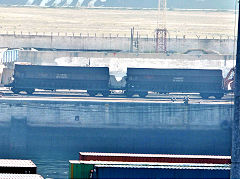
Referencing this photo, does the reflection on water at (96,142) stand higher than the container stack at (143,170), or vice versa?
the container stack at (143,170)

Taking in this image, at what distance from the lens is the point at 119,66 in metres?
111

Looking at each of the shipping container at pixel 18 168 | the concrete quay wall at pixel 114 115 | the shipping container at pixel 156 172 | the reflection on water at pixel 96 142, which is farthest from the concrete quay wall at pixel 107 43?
the shipping container at pixel 156 172

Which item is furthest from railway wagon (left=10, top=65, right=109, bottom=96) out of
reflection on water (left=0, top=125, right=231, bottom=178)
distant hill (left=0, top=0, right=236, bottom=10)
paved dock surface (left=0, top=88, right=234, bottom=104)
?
distant hill (left=0, top=0, right=236, bottom=10)

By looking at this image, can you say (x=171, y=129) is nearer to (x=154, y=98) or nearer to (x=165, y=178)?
(x=154, y=98)

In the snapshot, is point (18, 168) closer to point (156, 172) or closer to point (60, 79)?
point (156, 172)

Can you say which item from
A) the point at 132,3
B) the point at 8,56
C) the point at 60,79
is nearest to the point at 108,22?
the point at 132,3

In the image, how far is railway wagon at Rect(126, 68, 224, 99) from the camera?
91312mm

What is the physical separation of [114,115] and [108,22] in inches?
2980

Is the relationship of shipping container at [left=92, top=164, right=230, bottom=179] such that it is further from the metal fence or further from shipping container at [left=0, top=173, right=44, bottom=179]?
the metal fence

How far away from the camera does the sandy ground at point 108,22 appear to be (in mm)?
145125

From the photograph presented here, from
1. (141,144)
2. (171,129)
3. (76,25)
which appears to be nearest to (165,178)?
(141,144)

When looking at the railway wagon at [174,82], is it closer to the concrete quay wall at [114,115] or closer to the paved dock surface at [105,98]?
the paved dock surface at [105,98]

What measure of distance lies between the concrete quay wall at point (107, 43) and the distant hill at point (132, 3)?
4630cm

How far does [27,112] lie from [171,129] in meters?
13.7
